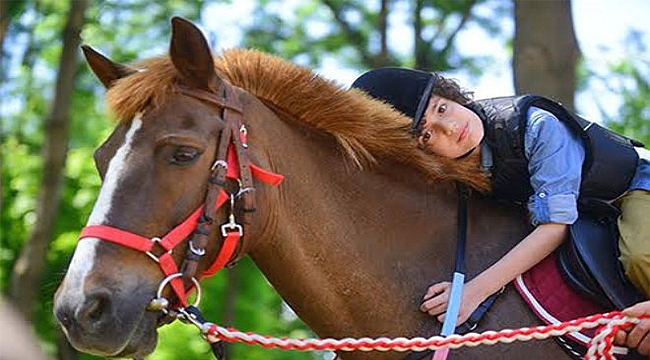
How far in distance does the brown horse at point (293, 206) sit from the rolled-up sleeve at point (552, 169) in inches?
9.8

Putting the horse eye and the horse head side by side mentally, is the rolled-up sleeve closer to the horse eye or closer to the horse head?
the horse head

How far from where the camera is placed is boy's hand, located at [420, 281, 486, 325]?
4026mm

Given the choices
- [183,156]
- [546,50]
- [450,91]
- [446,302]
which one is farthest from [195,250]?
[546,50]

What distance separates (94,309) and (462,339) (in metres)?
1.29

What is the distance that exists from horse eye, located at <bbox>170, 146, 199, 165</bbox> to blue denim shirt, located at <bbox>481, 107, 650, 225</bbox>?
4.31 ft

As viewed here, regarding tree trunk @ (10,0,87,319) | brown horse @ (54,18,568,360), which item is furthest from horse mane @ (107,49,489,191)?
tree trunk @ (10,0,87,319)

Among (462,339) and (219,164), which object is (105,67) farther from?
(462,339)

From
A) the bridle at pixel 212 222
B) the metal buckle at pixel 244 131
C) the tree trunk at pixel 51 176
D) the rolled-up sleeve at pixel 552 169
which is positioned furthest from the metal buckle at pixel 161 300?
the tree trunk at pixel 51 176

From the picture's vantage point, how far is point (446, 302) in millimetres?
4043

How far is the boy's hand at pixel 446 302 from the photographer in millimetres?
4026

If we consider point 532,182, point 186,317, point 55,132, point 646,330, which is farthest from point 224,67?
point 55,132

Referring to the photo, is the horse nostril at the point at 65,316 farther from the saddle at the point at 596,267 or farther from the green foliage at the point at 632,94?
the green foliage at the point at 632,94

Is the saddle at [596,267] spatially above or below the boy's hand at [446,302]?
above

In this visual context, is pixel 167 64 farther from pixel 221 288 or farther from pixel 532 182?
pixel 221 288
